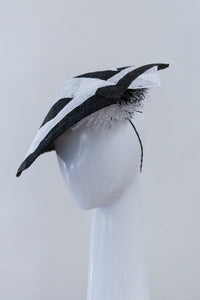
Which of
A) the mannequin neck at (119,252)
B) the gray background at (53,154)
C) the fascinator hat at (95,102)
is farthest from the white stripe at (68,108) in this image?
the gray background at (53,154)

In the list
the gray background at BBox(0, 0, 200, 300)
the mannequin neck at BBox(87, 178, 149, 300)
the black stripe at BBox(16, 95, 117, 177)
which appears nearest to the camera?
the black stripe at BBox(16, 95, 117, 177)

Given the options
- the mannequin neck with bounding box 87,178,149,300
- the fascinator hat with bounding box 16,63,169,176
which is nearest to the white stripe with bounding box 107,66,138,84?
the fascinator hat with bounding box 16,63,169,176

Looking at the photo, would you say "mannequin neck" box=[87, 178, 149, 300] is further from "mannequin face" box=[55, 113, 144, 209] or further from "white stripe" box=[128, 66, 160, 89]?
"white stripe" box=[128, 66, 160, 89]

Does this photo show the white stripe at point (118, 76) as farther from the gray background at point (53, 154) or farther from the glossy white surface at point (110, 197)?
the gray background at point (53, 154)

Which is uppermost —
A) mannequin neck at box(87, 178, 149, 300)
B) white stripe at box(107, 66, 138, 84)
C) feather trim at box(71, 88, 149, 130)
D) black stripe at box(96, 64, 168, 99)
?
white stripe at box(107, 66, 138, 84)

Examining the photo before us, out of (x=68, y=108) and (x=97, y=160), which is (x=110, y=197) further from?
(x=68, y=108)

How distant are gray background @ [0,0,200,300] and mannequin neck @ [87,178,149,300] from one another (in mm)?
330

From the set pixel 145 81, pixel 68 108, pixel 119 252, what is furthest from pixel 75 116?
pixel 119 252

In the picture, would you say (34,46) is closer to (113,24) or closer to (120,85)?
(113,24)

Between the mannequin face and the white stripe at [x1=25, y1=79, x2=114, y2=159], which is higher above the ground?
the white stripe at [x1=25, y1=79, x2=114, y2=159]

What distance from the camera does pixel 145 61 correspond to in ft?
3.28

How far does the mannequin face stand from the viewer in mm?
593

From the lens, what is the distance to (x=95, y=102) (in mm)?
532

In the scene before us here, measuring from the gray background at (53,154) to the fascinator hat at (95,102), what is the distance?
0.36 m
